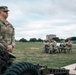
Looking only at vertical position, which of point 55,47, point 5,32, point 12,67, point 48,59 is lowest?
point 48,59

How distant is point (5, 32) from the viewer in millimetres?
7695

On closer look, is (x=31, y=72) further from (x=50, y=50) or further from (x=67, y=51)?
(x=67, y=51)

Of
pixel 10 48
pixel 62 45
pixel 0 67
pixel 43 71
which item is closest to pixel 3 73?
pixel 0 67

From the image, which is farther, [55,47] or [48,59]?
[55,47]

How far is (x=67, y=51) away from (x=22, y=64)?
30.0 metres

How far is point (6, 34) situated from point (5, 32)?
59 millimetres

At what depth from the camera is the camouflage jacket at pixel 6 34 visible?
25.0 feet

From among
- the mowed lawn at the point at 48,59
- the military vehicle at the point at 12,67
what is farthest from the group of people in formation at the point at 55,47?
the military vehicle at the point at 12,67

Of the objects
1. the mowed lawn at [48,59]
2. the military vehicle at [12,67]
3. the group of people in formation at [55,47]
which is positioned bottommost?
the mowed lawn at [48,59]

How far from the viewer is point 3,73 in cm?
716

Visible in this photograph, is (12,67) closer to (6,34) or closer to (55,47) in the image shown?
(6,34)

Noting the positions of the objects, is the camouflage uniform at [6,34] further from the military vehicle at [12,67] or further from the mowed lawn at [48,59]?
the mowed lawn at [48,59]

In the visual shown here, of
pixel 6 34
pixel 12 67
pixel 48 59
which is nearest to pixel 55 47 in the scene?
pixel 48 59

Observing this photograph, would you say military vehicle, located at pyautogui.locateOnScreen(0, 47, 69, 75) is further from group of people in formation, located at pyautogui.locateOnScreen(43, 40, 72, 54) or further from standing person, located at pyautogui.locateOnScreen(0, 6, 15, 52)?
group of people in formation, located at pyautogui.locateOnScreen(43, 40, 72, 54)
